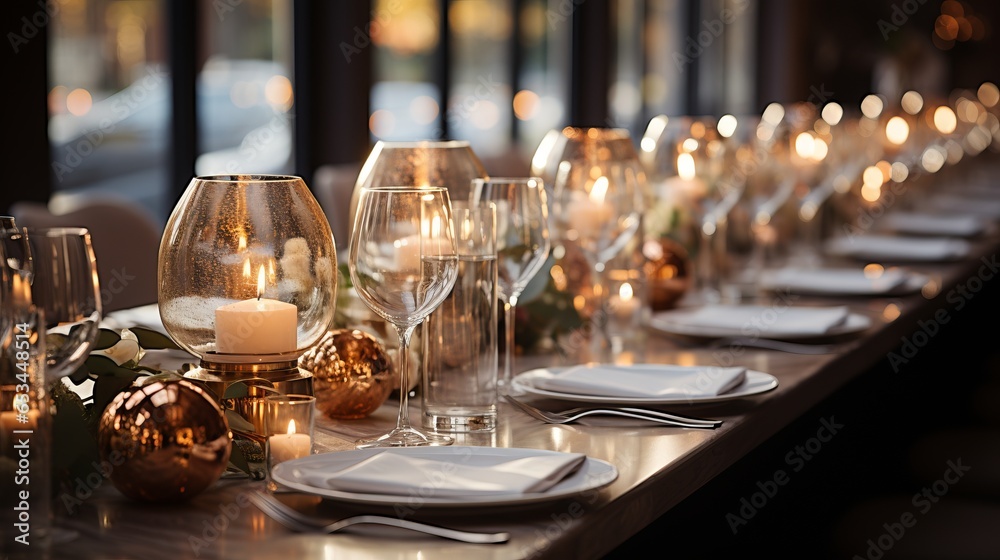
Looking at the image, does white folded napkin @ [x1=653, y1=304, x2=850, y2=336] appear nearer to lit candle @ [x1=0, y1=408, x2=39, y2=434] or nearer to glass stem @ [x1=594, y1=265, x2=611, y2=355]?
glass stem @ [x1=594, y1=265, x2=611, y2=355]

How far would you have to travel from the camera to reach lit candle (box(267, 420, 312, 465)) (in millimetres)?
997

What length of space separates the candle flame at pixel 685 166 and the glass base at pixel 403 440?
1.15 metres

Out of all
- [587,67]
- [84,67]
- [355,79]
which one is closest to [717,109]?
[587,67]

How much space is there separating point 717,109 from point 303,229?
384 inches

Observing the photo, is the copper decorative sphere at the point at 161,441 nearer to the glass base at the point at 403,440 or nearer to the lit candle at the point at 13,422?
the lit candle at the point at 13,422

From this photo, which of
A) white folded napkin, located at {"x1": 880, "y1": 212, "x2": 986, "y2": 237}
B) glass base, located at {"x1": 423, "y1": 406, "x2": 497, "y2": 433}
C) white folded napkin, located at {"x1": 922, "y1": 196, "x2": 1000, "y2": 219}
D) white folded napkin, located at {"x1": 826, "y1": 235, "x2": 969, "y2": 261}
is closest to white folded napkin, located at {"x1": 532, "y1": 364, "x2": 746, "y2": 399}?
glass base, located at {"x1": 423, "y1": 406, "x2": 497, "y2": 433}

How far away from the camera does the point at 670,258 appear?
79.9 inches

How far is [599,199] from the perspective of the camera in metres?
1.67

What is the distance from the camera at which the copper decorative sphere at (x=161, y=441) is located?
0.90 meters

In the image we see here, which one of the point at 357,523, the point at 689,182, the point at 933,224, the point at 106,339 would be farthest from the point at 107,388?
the point at 933,224

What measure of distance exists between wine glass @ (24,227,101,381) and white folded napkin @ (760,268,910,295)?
159 centimetres

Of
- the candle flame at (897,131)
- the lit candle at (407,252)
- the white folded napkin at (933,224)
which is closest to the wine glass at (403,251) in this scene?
the lit candle at (407,252)

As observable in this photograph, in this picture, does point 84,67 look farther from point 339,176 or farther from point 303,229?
point 303,229

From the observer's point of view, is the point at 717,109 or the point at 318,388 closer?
the point at 318,388
